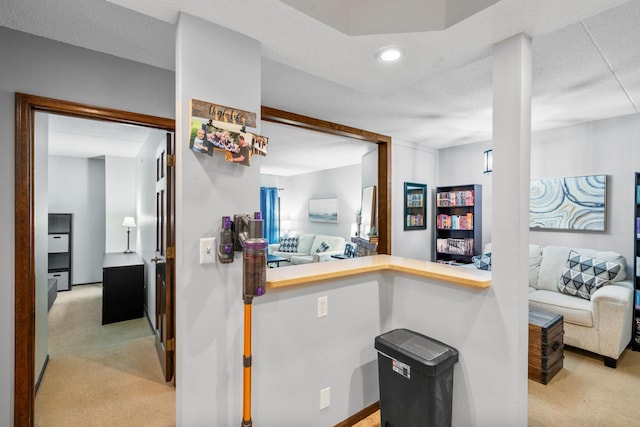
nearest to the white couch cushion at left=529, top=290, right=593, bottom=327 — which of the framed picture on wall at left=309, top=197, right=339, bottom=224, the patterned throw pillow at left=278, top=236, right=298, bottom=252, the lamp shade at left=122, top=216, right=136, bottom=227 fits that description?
the framed picture on wall at left=309, top=197, right=339, bottom=224

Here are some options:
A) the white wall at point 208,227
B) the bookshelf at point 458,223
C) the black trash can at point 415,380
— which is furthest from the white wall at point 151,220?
the bookshelf at point 458,223

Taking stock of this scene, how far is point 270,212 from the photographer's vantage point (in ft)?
27.4

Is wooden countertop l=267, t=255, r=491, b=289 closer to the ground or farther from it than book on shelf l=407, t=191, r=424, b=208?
closer to the ground

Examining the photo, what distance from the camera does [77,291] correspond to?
17.3 feet

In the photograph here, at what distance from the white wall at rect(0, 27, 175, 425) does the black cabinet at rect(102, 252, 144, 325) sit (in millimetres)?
2131

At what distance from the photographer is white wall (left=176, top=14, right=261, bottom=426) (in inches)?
55.8

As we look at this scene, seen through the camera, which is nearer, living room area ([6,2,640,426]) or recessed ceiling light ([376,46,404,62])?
living room area ([6,2,640,426])

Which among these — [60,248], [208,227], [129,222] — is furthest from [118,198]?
[208,227]

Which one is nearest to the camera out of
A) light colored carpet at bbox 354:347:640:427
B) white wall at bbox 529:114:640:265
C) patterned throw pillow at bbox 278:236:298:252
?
light colored carpet at bbox 354:347:640:427

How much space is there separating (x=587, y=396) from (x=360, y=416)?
5.85 ft

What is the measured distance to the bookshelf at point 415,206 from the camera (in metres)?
4.46

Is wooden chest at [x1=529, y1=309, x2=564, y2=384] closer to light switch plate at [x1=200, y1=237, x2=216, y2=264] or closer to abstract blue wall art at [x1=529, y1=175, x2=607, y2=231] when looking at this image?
abstract blue wall art at [x1=529, y1=175, x2=607, y2=231]

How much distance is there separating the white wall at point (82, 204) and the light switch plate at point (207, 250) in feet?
18.5

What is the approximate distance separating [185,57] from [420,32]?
1.17 metres
